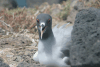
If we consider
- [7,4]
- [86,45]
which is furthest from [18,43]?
[7,4]

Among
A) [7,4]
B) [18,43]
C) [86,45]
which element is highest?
[7,4]

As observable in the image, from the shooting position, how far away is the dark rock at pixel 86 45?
3.97 ft

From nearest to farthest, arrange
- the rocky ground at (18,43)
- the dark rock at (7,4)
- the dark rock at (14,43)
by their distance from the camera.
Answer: the rocky ground at (18,43) < the dark rock at (14,43) < the dark rock at (7,4)

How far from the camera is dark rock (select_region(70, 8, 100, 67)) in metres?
1.21

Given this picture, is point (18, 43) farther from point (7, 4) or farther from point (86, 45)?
point (7, 4)

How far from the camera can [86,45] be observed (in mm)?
1302

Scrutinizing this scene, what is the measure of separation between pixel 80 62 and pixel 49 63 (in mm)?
780

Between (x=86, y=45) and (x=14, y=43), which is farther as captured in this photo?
(x=14, y=43)

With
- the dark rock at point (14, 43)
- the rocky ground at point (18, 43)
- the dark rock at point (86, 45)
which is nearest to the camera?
the dark rock at point (86, 45)

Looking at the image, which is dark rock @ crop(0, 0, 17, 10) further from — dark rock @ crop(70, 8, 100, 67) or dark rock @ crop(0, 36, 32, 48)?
dark rock @ crop(70, 8, 100, 67)

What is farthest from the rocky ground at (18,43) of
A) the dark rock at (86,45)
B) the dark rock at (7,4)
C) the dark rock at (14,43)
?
the dark rock at (7,4)

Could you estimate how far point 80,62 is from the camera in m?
1.25

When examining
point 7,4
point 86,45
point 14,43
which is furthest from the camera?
point 7,4

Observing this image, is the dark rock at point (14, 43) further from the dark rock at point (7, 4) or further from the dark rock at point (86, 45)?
the dark rock at point (7, 4)
